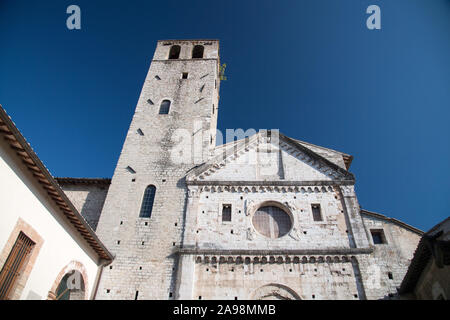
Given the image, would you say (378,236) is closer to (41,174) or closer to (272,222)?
(272,222)

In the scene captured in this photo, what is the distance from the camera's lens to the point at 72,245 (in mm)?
10773

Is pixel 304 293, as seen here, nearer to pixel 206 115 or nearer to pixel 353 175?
pixel 353 175

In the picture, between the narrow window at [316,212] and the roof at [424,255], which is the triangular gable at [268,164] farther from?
the roof at [424,255]

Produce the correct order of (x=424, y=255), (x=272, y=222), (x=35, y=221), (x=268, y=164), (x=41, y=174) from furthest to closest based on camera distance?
(x=268, y=164)
(x=272, y=222)
(x=424, y=255)
(x=35, y=221)
(x=41, y=174)

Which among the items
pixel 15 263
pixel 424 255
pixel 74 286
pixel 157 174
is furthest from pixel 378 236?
Answer: pixel 15 263

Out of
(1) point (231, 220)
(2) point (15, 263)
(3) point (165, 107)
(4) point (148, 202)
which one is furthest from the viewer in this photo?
(3) point (165, 107)

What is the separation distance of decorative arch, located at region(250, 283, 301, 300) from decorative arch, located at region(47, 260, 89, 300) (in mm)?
6531

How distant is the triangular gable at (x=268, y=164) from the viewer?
52.4 ft

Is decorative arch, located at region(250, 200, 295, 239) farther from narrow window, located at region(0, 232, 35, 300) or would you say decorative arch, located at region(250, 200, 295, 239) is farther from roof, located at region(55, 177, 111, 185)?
narrow window, located at region(0, 232, 35, 300)

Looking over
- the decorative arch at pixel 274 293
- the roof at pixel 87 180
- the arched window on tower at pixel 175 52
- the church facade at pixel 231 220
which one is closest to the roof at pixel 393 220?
the church facade at pixel 231 220

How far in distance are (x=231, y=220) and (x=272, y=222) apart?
1980 millimetres

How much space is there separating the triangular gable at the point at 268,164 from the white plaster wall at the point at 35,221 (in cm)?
720

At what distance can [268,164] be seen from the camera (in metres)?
16.7
